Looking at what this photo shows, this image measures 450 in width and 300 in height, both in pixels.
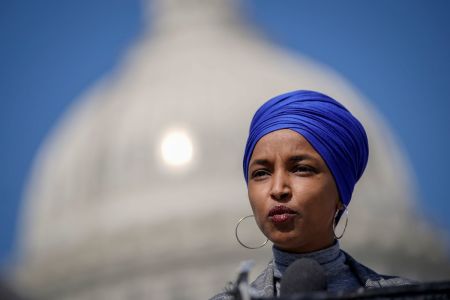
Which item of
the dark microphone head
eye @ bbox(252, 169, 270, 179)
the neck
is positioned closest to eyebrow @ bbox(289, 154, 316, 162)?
eye @ bbox(252, 169, 270, 179)

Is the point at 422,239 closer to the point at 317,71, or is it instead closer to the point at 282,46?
the point at 317,71

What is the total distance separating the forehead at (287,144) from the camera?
5164 millimetres

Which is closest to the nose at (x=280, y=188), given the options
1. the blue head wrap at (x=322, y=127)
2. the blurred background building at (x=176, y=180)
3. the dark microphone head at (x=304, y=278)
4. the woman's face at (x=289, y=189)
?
the woman's face at (x=289, y=189)

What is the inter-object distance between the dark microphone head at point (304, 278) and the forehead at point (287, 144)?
0.55 metres

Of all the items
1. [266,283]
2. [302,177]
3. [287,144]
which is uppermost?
[287,144]

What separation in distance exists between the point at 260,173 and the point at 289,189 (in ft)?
0.60

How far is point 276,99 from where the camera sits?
5297 mm

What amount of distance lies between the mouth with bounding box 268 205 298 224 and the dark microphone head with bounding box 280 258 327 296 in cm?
43

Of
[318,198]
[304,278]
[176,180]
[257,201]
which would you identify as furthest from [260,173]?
[176,180]

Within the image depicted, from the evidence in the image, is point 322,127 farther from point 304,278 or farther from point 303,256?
point 304,278

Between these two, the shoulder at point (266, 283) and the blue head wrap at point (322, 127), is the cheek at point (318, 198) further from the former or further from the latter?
the shoulder at point (266, 283)

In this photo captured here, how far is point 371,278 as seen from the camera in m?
5.29

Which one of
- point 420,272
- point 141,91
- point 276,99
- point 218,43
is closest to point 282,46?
point 218,43

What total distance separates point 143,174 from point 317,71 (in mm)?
15076
